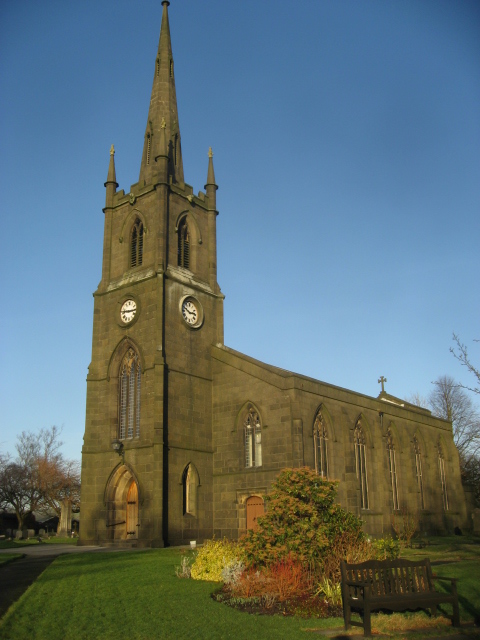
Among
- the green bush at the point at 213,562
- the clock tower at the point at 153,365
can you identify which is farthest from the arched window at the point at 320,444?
the green bush at the point at 213,562

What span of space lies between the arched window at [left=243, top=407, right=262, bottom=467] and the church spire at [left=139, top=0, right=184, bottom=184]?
1554cm

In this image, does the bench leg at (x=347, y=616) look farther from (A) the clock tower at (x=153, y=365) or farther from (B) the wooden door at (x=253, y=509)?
(B) the wooden door at (x=253, y=509)

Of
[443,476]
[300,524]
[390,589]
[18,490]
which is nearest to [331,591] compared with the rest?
[390,589]

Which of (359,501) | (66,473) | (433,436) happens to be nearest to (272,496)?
(359,501)

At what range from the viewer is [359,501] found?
110 ft

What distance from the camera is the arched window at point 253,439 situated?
104ft

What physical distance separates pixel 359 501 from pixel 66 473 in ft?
161

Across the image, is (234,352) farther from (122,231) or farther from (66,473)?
(66,473)

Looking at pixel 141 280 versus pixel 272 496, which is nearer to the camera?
pixel 272 496

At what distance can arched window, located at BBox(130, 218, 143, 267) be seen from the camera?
35859 millimetres

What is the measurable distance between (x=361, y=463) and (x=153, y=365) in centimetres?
1398

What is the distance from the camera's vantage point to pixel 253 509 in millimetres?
30984

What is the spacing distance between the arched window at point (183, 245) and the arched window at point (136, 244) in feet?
7.50

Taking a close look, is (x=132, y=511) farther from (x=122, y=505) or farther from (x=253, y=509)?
(x=253, y=509)
